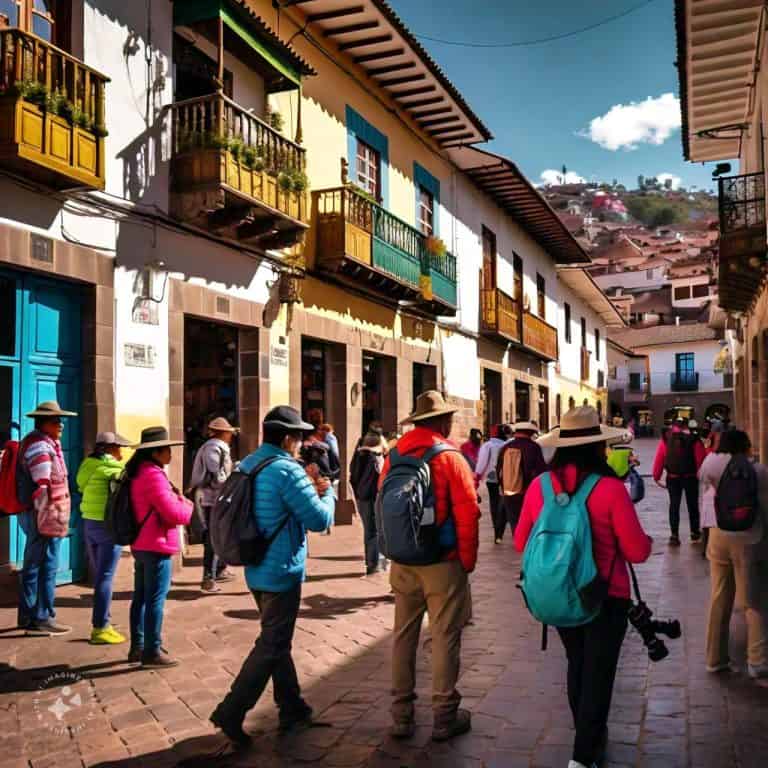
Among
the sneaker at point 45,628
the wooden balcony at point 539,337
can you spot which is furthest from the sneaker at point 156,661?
the wooden balcony at point 539,337

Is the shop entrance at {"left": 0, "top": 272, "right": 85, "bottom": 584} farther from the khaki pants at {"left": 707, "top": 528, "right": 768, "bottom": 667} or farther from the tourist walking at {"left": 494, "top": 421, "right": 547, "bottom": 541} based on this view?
the khaki pants at {"left": 707, "top": 528, "right": 768, "bottom": 667}

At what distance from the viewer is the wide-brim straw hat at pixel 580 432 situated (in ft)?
11.9

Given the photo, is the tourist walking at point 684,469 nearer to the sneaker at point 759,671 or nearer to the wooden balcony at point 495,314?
the sneaker at point 759,671

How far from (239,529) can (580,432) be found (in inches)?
66.5

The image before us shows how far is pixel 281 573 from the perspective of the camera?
4121mm

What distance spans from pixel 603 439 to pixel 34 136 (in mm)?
5458

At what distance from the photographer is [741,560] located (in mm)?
5016

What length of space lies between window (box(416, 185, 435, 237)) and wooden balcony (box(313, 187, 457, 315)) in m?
0.75

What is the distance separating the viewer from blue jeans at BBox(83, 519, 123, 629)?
5.88 meters

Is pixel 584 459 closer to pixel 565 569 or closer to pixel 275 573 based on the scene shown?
pixel 565 569

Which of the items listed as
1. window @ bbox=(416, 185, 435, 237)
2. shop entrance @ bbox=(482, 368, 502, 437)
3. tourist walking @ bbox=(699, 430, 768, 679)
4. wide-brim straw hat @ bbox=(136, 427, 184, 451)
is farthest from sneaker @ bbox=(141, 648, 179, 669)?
shop entrance @ bbox=(482, 368, 502, 437)

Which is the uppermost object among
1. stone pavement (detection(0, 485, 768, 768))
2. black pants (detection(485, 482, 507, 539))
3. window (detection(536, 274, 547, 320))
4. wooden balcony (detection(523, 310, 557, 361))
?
window (detection(536, 274, 547, 320))

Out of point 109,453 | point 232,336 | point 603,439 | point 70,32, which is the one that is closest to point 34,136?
point 70,32

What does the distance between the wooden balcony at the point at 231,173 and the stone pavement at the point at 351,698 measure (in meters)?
4.40
